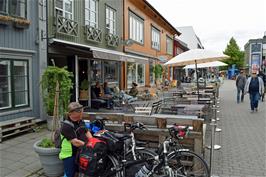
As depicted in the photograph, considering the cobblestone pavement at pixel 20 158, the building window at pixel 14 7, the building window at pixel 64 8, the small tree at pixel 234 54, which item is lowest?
the cobblestone pavement at pixel 20 158

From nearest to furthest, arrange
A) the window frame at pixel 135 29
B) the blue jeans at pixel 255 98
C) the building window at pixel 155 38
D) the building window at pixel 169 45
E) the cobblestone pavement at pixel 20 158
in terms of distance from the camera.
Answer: the cobblestone pavement at pixel 20 158 → the blue jeans at pixel 255 98 → the window frame at pixel 135 29 → the building window at pixel 155 38 → the building window at pixel 169 45

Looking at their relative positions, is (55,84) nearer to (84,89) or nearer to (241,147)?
(84,89)

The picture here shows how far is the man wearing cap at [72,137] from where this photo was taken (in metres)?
3.61

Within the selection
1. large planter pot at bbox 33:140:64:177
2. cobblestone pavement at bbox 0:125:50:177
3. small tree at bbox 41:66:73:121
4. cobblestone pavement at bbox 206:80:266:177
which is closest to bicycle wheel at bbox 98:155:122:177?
large planter pot at bbox 33:140:64:177

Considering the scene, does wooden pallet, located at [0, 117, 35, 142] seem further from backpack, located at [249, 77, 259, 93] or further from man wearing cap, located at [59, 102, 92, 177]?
backpack, located at [249, 77, 259, 93]

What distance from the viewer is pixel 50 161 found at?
4.26m

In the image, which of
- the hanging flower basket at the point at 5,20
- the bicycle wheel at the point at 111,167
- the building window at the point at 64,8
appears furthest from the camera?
the building window at the point at 64,8

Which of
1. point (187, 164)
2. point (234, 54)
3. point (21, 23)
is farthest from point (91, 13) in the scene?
point (234, 54)

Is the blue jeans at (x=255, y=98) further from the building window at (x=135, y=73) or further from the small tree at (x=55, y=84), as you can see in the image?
the small tree at (x=55, y=84)

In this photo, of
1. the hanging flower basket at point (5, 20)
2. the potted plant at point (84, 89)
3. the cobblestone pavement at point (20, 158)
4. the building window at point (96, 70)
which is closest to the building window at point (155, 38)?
the building window at point (96, 70)

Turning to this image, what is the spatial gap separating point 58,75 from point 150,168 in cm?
426

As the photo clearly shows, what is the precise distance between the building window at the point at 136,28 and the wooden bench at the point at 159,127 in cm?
1181

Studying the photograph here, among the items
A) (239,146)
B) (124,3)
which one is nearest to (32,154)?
(239,146)

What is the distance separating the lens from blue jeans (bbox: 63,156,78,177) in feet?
12.3
